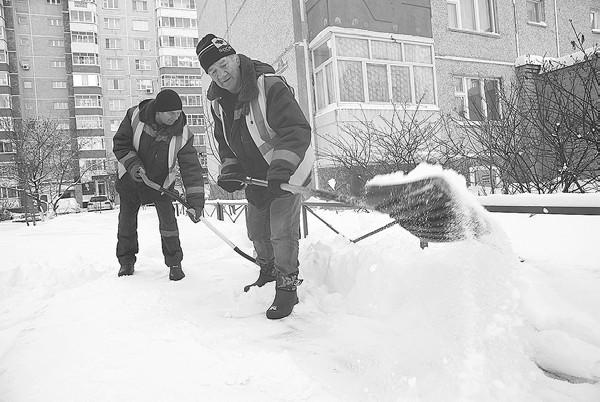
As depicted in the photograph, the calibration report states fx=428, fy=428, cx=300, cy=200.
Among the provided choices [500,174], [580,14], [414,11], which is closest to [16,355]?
[500,174]

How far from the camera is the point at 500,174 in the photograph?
4.86 meters

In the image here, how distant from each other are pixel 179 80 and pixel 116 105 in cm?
758

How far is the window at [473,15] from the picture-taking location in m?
12.4

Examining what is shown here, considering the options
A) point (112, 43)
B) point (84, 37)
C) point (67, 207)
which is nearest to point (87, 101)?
point (84, 37)

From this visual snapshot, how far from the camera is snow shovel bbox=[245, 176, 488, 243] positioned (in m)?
2.03

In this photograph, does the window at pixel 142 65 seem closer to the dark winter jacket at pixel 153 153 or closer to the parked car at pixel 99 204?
the parked car at pixel 99 204

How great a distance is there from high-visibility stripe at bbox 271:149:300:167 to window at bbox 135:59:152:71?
49652 millimetres

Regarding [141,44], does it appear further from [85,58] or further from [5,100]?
[5,100]

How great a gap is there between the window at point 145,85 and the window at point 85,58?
4.64 meters

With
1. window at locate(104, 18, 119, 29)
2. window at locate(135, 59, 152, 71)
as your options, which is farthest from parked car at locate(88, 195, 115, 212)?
window at locate(104, 18, 119, 29)

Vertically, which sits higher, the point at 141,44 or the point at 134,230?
the point at 141,44

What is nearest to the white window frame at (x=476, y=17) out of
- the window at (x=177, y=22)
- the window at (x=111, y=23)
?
the window at (x=177, y=22)

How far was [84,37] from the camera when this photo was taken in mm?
43781

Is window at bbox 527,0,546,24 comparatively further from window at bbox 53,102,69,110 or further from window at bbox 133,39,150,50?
window at bbox 53,102,69,110
